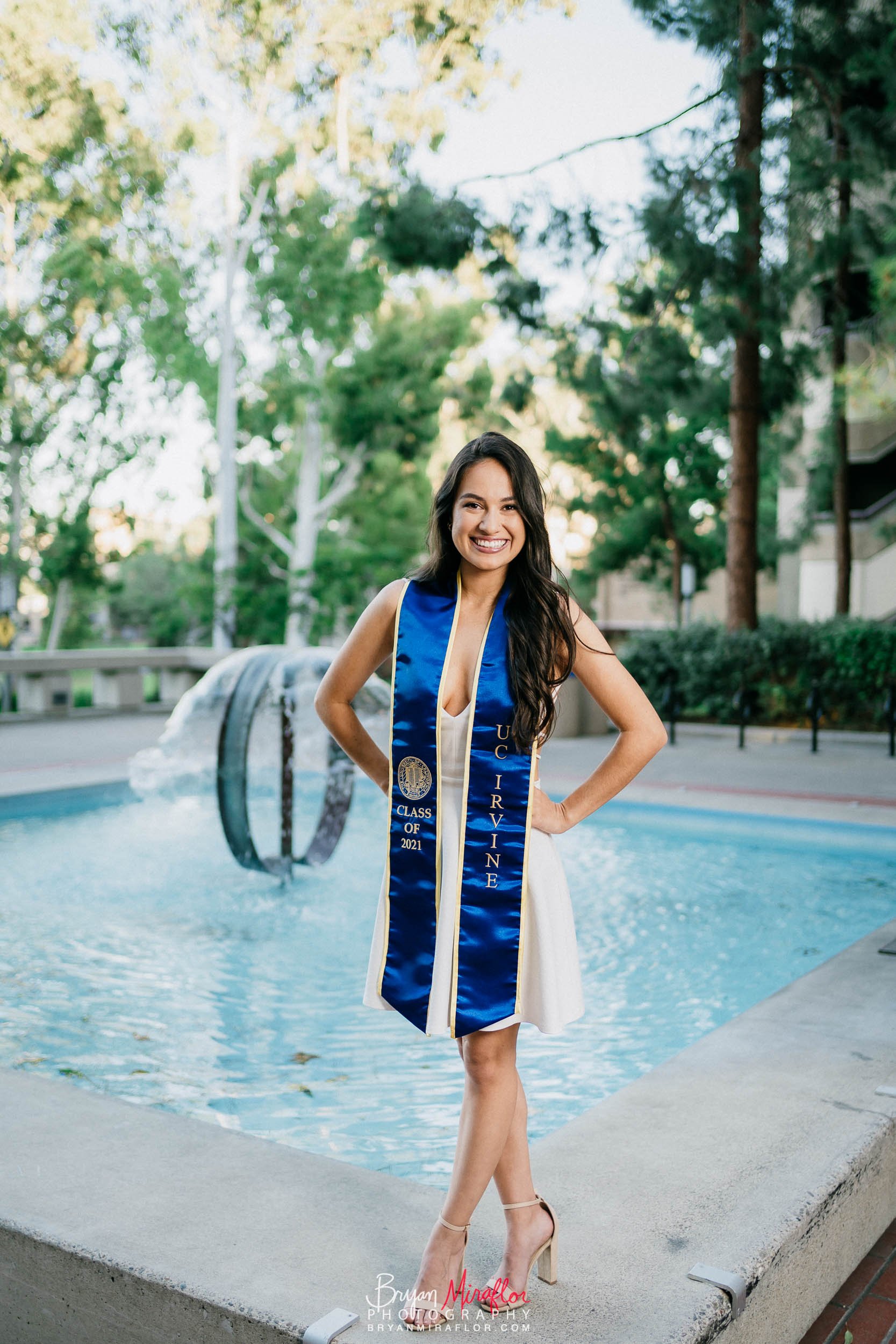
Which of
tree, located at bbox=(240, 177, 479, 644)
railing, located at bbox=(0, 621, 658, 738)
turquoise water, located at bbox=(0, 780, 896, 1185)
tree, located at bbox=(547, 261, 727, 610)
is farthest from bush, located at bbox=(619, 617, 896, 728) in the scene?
tree, located at bbox=(240, 177, 479, 644)

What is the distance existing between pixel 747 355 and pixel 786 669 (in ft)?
13.2

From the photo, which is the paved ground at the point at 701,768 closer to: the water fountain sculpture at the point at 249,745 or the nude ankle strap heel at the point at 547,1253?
the water fountain sculpture at the point at 249,745

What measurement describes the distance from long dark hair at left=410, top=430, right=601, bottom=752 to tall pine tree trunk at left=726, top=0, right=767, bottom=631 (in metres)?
12.8

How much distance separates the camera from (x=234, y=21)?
2305cm

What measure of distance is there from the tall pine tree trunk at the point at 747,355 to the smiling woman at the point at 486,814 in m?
12.9

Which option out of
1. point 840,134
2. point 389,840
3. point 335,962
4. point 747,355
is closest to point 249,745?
point 335,962

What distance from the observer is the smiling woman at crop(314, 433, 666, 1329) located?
7.23 feet

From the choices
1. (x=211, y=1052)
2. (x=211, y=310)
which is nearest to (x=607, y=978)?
(x=211, y=1052)

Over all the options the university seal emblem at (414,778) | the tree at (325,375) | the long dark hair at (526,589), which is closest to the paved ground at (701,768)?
the long dark hair at (526,589)

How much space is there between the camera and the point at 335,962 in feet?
18.5

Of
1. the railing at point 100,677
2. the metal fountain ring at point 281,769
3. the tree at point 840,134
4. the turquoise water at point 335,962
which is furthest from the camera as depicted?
the railing at point 100,677

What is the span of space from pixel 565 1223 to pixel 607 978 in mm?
2993

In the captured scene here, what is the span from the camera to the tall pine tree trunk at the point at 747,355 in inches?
557

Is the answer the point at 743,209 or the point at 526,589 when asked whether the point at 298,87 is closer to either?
the point at 743,209
